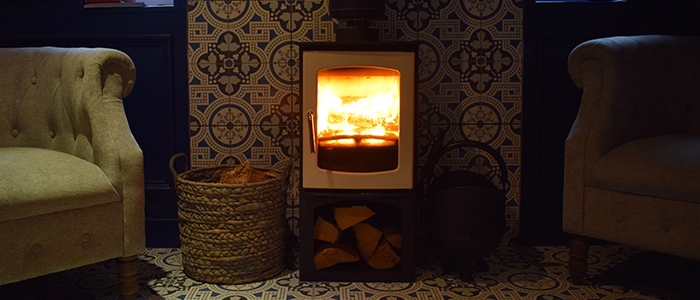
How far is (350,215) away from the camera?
1951 mm

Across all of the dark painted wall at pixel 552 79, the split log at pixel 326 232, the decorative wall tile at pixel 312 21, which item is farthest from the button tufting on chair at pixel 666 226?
the decorative wall tile at pixel 312 21

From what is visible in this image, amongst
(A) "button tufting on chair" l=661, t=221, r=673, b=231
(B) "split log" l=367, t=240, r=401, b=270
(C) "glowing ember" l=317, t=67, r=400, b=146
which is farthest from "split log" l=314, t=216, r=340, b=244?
(A) "button tufting on chair" l=661, t=221, r=673, b=231

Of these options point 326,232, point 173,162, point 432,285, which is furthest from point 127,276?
point 432,285

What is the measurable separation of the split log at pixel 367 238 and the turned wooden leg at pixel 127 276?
2.62ft

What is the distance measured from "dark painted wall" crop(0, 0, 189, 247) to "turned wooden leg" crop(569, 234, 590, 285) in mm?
1680

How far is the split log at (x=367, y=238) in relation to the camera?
1.95 metres

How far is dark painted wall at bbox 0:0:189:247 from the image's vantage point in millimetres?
2279

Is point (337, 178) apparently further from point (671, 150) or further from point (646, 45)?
point (646, 45)

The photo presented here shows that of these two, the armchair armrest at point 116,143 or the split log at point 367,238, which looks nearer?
the armchair armrest at point 116,143

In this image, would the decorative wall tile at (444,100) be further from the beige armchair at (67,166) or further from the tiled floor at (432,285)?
the beige armchair at (67,166)

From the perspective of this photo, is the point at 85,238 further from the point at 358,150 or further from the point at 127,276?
the point at 358,150

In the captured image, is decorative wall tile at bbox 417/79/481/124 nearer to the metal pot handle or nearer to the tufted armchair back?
the metal pot handle

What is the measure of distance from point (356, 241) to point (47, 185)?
107 cm

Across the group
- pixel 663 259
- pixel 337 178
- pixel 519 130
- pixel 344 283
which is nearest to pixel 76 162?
pixel 337 178
